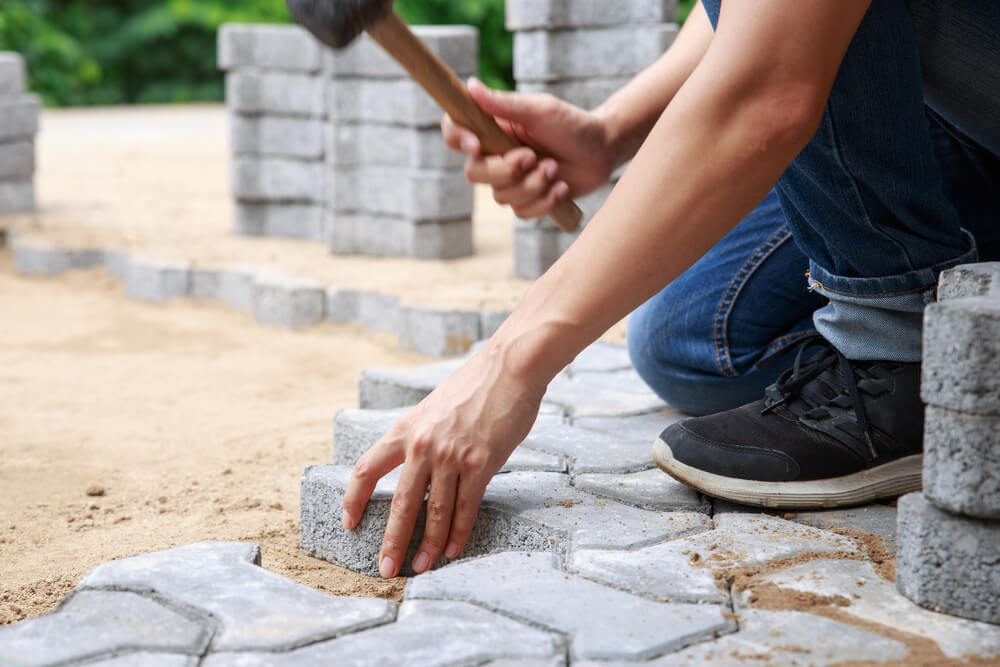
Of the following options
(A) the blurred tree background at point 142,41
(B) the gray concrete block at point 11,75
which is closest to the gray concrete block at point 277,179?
(B) the gray concrete block at point 11,75

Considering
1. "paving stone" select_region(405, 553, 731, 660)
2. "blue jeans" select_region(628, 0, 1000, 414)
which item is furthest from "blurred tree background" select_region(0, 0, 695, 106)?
"paving stone" select_region(405, 553, 731, 660)

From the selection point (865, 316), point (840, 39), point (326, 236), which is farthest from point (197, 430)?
point (326, 236)

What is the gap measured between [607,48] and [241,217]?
8.28ft

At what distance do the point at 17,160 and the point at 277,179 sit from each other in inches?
75.7

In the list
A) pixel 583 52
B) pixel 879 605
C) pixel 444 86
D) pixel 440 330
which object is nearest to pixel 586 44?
pixel 583 52

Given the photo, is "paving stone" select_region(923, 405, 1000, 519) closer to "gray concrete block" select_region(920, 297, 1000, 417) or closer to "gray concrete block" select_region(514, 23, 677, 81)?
"gray concrete block" select_region(920, 297, 1000, 417)

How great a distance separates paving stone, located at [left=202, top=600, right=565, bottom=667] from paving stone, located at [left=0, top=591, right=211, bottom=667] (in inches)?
3.5

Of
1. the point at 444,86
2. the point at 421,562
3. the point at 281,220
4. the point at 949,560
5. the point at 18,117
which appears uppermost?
the point at 18,117

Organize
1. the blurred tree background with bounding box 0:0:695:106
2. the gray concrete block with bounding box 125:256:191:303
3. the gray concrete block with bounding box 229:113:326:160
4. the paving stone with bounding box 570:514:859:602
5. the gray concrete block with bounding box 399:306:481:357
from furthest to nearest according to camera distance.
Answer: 1. the blurred tree background with bounding box 0:0:695:106
2. the gray concrete block with bounding box 229:113:326:160
3. the gray concrete block with bounding box 125:256:191:303
4. the gray concrete block with bounding box 399:306:481:357
5. the paving stone with bounding box 570:514:859:602

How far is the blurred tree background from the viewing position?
591 inches

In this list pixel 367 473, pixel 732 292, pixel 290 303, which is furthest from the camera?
pixel 290 303

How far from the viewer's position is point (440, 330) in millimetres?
4188

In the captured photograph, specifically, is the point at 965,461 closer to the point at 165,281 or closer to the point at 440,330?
the point at 440,330

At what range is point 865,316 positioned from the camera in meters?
1.83
